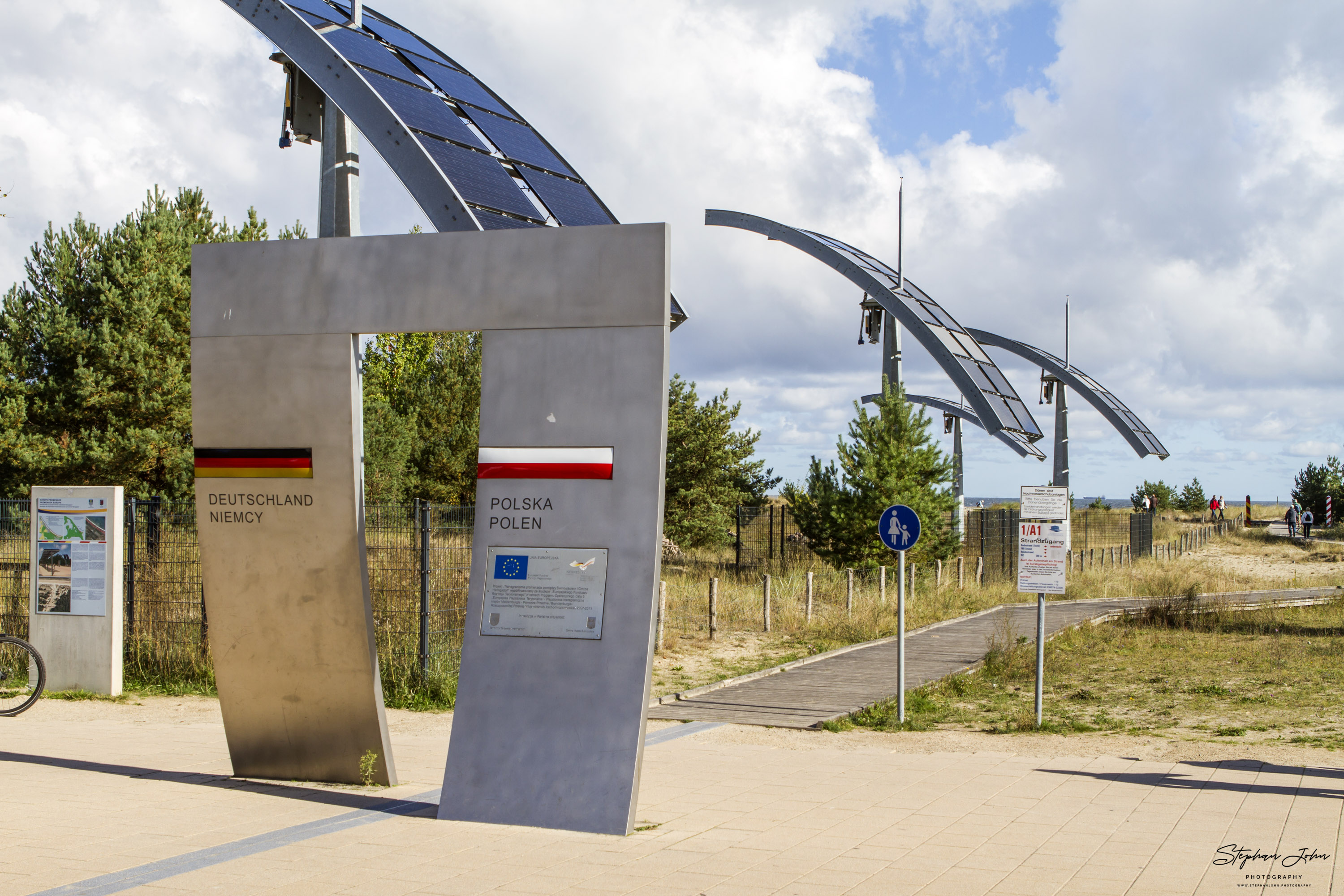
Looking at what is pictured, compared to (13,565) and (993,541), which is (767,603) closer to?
(13,565)

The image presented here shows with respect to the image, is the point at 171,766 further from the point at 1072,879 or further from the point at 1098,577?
the point at 1098,577

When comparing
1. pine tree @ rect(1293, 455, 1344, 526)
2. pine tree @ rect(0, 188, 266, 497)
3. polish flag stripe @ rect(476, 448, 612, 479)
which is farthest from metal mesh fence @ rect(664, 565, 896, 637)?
pine tree @ rect(1293, 455, 1344, 526)

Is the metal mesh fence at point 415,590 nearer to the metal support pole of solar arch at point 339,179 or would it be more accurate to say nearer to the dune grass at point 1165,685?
the metal support pole of solar arch at point 339,179

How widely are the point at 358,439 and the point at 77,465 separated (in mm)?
22855

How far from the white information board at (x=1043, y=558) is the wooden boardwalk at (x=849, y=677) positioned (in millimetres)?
2263

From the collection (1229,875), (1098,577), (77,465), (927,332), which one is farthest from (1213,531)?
(1229,875)

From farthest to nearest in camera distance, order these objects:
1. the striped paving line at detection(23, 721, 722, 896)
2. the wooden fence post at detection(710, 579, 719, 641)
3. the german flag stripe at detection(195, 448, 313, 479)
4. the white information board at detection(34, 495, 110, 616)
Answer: the wooden fence post at detection(710, 579, 719, 641)
the white information board at detection(34, 495, 110, 616)
the german flag stripe at detection(195, 448, 313, 479)
the striped paving line at detection(23, 721, 722, 896)

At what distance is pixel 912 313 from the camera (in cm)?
2544

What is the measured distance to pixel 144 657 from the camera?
45.4 feet

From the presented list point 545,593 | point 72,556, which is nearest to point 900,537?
point 545,593

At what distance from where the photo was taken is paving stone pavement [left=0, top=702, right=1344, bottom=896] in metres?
5.91

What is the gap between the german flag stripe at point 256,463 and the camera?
26.5ft

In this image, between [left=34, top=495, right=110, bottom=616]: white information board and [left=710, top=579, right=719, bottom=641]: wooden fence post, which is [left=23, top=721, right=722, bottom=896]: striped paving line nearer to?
[left=34, top=495, right=110, bottom=616]: white information board

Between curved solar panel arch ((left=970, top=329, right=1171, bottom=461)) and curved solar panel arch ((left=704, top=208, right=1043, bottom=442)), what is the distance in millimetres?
9131
